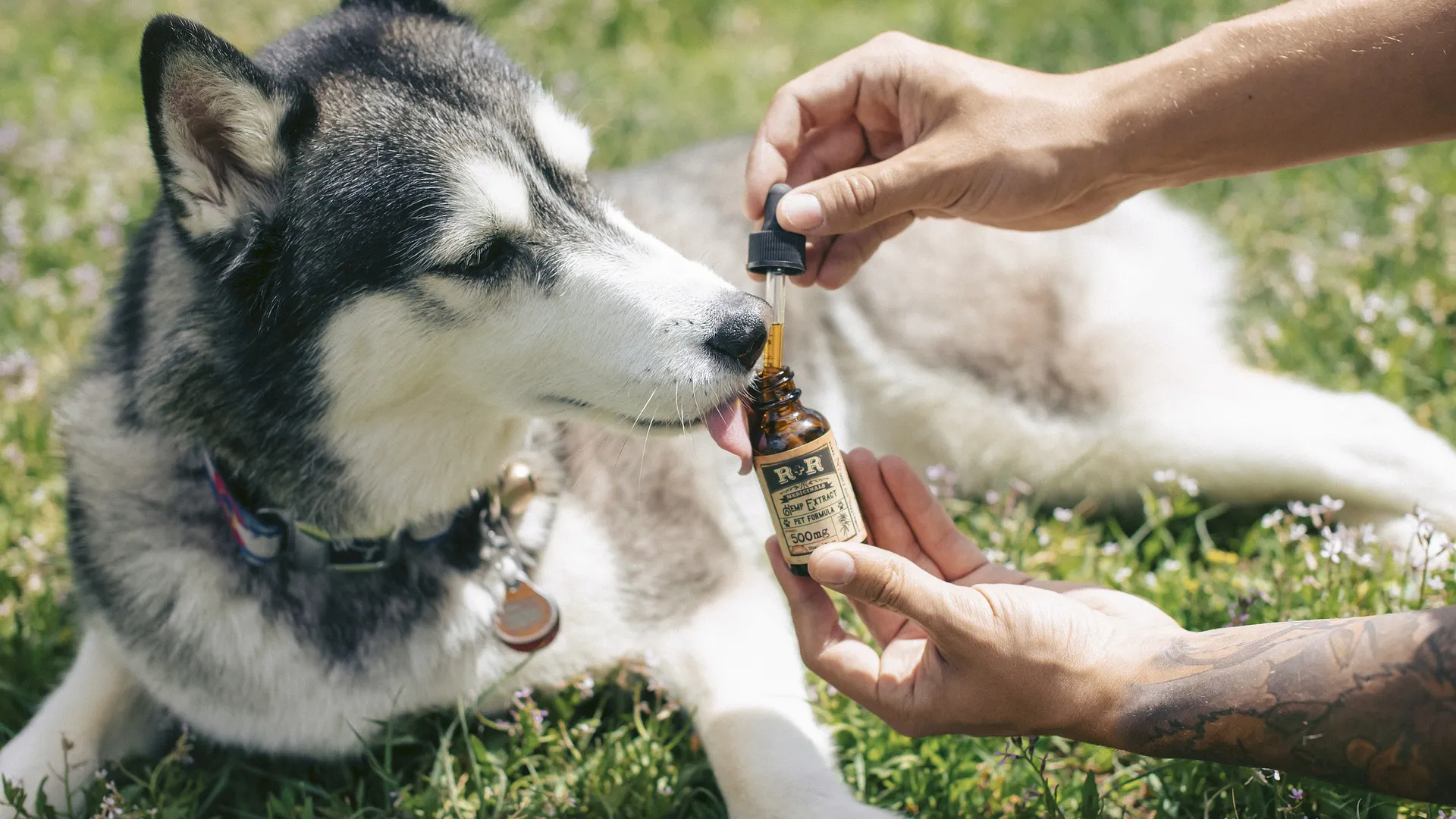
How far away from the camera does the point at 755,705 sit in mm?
2451

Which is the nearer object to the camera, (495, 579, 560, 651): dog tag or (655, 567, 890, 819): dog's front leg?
(655, 567, 890, 819): dog's front leg

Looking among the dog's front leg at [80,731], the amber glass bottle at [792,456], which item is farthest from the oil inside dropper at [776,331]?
the dog's front leg at [80,731]

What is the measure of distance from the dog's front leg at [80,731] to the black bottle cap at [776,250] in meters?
1.82

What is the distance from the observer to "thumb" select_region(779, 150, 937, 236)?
212 centimetres

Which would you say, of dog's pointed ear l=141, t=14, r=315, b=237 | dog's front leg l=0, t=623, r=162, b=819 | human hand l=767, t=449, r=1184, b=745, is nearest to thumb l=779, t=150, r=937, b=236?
human hand l=767, t=449, r=1184, b=745

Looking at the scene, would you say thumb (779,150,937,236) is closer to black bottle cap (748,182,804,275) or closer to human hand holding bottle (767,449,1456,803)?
black bottle cap (748,182,804,275)

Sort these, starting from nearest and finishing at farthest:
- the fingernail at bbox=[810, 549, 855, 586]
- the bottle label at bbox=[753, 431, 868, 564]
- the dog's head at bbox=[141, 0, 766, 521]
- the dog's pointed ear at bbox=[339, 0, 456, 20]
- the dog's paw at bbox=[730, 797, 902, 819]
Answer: the fingernail at bbox=[810, 549, 855, 586], the bottle label at bbox=[753, 431, 868, 564], the dog's head at bbox=[141, 0, 766, 521], the dog's paw at bbox=[730, 797, 902, 819], the dog's pointed ear at bbox=[339, 0, 456, 20]

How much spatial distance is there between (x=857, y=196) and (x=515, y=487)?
1065mm

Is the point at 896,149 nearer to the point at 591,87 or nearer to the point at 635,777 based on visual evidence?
the point at 635,777

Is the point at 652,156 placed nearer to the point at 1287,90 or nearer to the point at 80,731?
the point at 1287,90

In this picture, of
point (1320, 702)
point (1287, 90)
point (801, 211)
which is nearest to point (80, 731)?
point (801, 211)

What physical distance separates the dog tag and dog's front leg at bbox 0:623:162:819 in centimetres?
94

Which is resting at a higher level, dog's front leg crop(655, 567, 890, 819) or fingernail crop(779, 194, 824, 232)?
fingernail crop(779, 194, 824, 232)

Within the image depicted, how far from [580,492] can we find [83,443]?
3.97 feet
